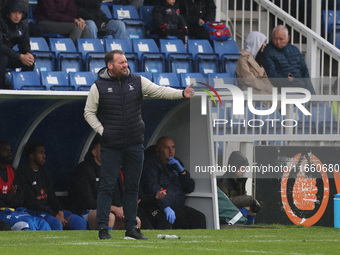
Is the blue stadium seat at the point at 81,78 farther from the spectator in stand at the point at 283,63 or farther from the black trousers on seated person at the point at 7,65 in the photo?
the spectator in stand at the point at 283,63

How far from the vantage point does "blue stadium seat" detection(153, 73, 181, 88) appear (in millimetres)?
13461

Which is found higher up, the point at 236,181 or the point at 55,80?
the point at 55,80

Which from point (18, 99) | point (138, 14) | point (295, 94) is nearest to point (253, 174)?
point (295, 94)

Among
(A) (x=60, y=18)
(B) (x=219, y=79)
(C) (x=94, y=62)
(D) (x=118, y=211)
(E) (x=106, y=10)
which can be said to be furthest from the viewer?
(E) (x=106, y=10)

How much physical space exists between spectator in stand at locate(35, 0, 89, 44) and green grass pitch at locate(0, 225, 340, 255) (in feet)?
15.9

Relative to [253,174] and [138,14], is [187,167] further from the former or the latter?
[138,14]

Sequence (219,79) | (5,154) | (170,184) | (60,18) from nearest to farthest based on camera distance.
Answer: (5,154), (170,184), (60,18), (219,79)

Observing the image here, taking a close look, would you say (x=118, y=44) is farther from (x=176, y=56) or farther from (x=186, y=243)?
(x=186, y=243)

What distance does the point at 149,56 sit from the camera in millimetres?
14039

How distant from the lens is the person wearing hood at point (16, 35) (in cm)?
1215

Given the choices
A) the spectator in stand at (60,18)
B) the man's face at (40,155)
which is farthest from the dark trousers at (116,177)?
the spectator in stand at (60,18)

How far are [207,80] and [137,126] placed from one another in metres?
5.48

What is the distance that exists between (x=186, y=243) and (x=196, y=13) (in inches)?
311

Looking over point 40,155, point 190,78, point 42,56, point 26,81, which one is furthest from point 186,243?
point 190,78
